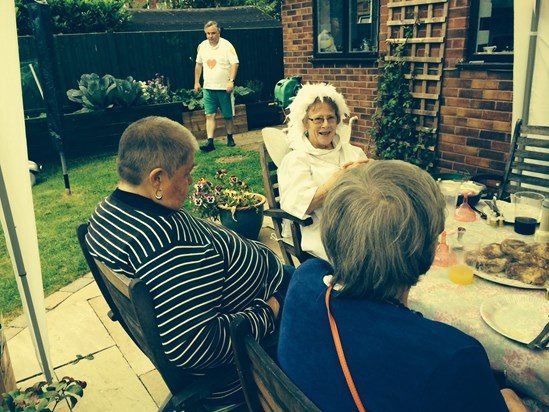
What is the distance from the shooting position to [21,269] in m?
1.93

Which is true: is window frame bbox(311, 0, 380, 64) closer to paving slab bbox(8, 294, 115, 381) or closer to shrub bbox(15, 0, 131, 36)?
paving slab bbox(8, 294, 115, 381)

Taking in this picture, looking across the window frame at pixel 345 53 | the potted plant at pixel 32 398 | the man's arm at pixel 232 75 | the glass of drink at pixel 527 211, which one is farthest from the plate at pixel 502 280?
the man's arm at pixel 232 75

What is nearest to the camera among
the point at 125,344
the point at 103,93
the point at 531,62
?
the point at 125,344

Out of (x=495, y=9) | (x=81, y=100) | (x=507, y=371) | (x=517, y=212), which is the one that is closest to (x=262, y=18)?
(x=81, y=100)

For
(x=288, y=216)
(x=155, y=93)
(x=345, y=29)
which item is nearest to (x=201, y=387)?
(x=288, y=216)

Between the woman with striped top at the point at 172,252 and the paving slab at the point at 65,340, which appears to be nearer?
the woman with striped top at the point at 172,252

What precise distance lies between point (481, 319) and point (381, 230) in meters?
0.62

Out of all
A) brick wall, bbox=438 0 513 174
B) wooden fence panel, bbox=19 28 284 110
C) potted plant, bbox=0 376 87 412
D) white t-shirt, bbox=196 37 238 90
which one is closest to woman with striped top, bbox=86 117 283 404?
potted plant, bbox=0 376 87 412

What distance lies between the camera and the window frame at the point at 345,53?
215 inches

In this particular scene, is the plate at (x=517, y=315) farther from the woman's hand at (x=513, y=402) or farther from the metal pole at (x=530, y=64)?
the metal pole at (x=530, y=64)

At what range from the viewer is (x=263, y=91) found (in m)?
10.4

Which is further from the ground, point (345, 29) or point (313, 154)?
point (345, 29)

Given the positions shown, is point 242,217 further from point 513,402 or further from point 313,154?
point 513,402

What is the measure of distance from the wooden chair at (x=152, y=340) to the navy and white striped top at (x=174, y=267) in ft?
0.12
